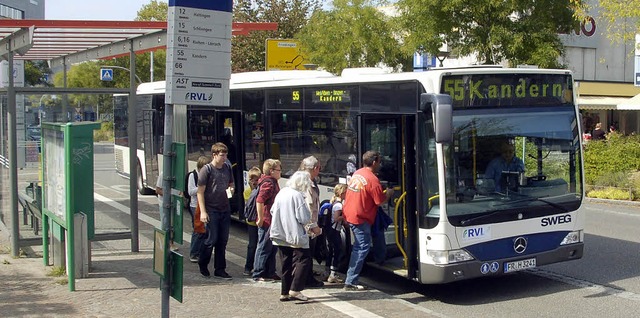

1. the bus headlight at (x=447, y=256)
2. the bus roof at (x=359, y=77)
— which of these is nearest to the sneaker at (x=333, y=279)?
the bus headlight at (x=447, y=256)

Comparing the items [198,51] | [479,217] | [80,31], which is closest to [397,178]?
[479,217]

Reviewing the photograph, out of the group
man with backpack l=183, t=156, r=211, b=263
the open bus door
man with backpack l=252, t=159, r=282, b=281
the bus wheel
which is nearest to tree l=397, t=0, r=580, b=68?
the open bus door

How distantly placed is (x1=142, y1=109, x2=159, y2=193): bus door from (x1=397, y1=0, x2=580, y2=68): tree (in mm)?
8652

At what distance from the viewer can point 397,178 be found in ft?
30.5

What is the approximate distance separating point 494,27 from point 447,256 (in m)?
14.5

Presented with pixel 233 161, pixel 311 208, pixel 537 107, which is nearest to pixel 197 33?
pixel 311 208

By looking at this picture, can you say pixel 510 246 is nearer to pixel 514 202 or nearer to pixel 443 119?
pixel 514 202

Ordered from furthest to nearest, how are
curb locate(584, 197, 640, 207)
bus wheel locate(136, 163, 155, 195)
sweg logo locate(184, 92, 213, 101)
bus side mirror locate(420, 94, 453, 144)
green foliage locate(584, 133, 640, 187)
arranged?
green foliage locate(584, 133, 640, 187) < bus wheel locate(136, 163, 155, 195) < curb locate(584, 197, 640, 207) < bus side mirror locate(420, 94, 453, 144) < sweg logo locate(184, 92, 213, 101)

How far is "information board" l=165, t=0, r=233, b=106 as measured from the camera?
6.02 meters

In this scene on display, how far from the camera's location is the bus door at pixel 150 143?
17.7 meters

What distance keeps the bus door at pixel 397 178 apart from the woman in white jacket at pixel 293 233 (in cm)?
121

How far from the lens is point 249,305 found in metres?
8.30

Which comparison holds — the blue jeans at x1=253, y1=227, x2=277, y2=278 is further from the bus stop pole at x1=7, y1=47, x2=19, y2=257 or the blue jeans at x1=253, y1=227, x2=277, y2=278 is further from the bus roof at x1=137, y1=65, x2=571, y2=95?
the bus stop pole at x1=7, y1=47, x2=19, y2=257

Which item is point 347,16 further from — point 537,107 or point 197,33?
point 197,33
